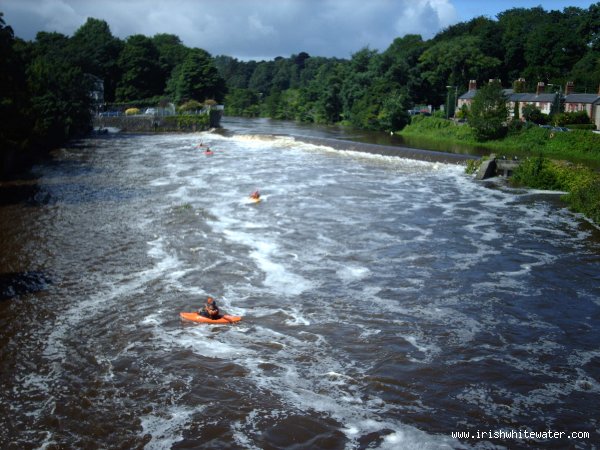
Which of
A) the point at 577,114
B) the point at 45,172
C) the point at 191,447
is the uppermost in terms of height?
the point at 577,114

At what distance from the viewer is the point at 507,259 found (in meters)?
22.1

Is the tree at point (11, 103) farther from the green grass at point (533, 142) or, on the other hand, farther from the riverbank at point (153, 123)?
the green grass at point (533, 142)

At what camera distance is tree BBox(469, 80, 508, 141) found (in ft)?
179

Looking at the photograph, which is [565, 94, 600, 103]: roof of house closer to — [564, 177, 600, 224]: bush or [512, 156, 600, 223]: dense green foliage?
[512, 156, 600, 223]: dense green foliage

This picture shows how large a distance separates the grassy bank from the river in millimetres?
1663

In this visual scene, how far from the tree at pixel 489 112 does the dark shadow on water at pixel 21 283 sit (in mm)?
45447

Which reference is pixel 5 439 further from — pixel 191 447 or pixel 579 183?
pixel 579 183

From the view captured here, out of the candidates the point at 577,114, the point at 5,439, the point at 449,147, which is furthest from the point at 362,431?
the point at 577,114

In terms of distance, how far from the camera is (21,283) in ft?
61.5

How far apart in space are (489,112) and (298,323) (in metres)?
44.9

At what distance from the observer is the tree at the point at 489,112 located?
179 feet

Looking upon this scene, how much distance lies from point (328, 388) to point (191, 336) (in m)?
4.24

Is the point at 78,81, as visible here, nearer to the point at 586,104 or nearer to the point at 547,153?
the point at 547,153

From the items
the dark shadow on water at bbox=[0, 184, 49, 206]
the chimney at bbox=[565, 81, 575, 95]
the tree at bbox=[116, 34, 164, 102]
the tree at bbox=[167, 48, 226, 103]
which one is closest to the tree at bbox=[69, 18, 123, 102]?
the tree at bbox=[116, 34, 164, 102]
